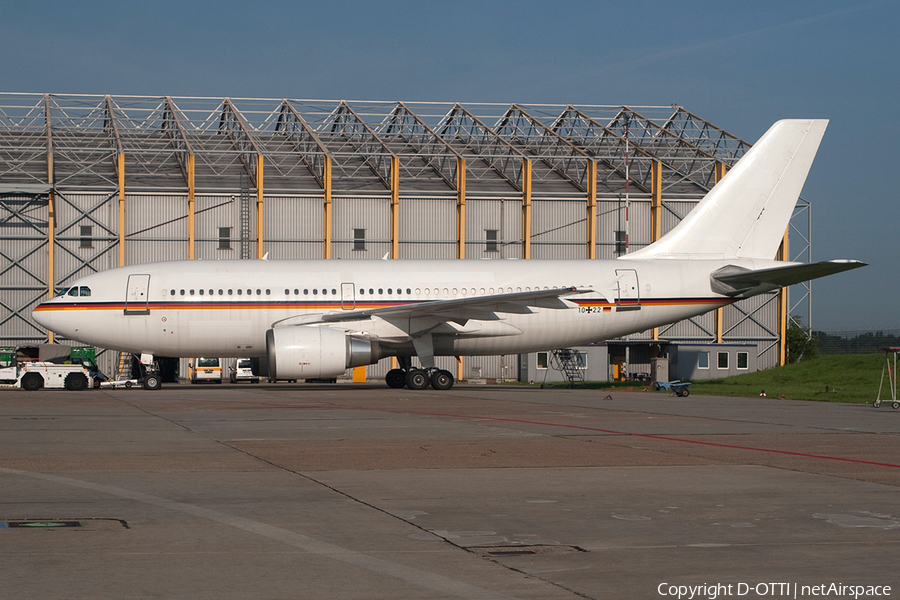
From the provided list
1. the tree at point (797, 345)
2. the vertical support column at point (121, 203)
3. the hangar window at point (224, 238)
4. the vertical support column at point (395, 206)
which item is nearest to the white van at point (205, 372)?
the hangar window at point (224, 238)

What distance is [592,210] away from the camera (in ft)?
157

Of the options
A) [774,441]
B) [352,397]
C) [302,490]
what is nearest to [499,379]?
[352,397]

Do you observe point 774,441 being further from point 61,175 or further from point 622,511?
point 61,175

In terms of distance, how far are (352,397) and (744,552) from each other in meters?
20.1

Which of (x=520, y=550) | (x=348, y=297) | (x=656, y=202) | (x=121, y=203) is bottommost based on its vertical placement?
(x=520, y=550)

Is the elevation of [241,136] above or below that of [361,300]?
above

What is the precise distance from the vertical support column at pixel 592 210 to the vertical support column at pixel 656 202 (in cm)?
314

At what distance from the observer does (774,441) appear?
13.7 meters

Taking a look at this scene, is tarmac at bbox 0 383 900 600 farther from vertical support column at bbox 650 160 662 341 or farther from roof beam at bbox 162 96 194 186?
vertical support column at bbox 650 160 662 341

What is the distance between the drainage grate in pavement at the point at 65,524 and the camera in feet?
22.9

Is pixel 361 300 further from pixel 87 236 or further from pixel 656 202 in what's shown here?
pixel 656 202

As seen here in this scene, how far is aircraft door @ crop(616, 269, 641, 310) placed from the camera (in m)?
30.4

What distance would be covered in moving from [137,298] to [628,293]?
15642mm

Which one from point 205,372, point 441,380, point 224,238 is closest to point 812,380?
point 441,380
